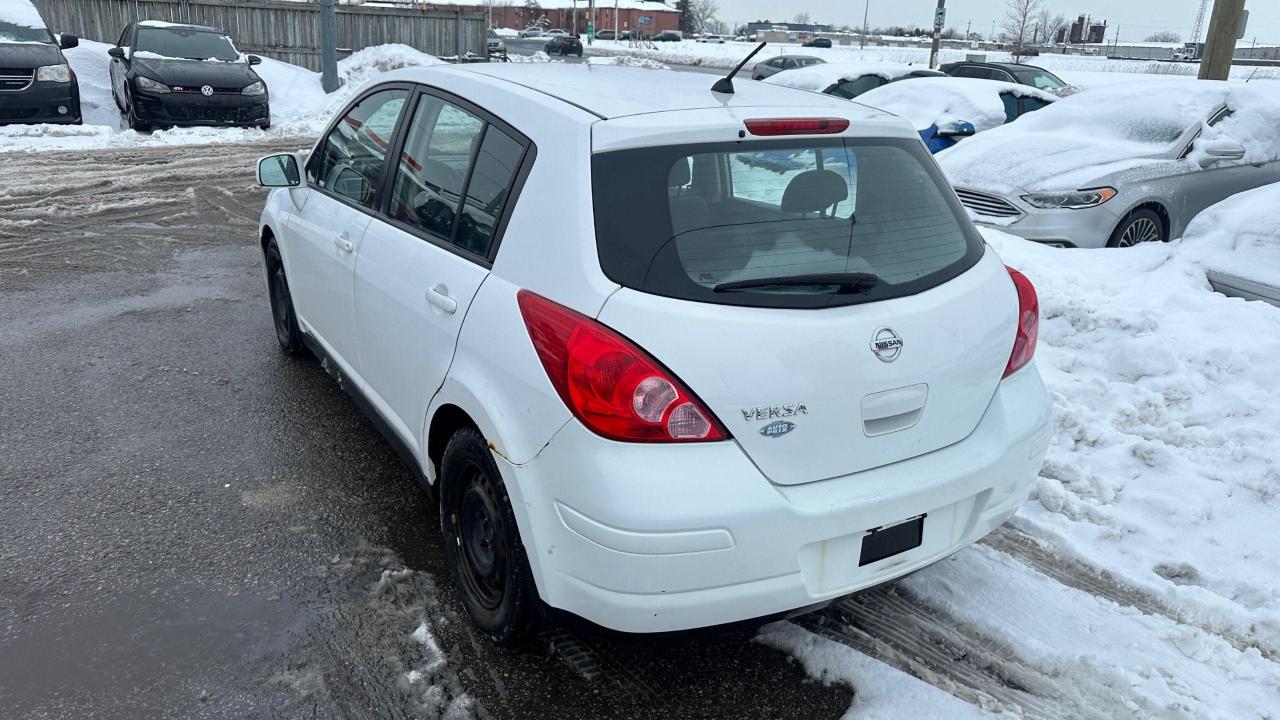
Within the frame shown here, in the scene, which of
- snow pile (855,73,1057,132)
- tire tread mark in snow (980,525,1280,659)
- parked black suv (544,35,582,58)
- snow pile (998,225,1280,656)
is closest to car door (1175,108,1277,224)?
snow pile (998,225,1280,656)

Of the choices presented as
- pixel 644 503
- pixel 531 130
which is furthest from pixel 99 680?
pixel 531 130

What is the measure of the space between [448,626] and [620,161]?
1616 millimetres

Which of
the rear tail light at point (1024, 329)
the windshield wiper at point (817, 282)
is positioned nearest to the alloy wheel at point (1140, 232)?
the rear tail light at point (1024, 329)

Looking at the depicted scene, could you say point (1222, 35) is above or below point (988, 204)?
above

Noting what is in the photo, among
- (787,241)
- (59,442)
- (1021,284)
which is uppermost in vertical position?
(787,241)

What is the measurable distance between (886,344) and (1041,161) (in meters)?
6.10

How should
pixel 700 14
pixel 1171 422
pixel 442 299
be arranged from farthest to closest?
pixel 700 14
pixel 1171 422
pixel 442 299

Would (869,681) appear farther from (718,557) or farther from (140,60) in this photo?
(140,60)

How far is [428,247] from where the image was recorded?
3.11 m

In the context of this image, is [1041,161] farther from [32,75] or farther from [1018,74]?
[32,75]

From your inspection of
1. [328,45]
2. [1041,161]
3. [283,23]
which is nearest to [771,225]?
[1041,161]

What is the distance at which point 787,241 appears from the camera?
253 cm

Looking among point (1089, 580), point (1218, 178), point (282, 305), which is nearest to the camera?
point (1089, 580)

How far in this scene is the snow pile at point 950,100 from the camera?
37.1ft
